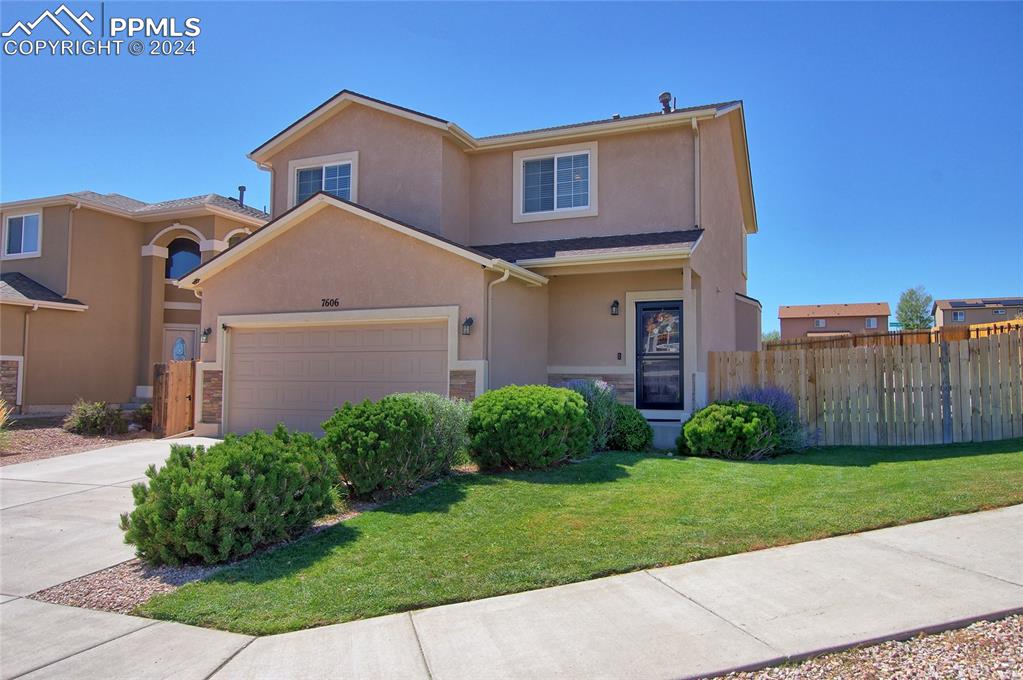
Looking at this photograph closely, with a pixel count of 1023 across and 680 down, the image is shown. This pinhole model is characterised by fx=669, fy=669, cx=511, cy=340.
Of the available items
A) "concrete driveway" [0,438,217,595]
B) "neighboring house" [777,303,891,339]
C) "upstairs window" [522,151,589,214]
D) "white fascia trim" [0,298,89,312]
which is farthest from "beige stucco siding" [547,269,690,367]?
"neighboring house" [777,303,891,339]

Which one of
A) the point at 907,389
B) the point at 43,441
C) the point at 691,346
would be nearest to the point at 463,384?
the point at 691,346

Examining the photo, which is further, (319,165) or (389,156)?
(319,165)

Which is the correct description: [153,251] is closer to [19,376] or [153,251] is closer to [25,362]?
[25,362]

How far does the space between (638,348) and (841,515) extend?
729cm

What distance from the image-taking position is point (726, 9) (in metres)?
12.0

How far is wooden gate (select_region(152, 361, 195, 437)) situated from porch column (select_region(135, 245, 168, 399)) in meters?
8.76

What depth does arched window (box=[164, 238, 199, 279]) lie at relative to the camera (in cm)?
2352

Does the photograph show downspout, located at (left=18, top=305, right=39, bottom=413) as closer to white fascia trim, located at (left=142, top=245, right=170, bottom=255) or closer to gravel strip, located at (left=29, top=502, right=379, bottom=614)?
white fascia trim, located at (left=142, top=245, right=170, bottom=255)

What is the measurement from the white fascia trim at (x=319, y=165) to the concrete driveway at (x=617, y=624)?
449 inches

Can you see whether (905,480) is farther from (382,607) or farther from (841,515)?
(382,607)

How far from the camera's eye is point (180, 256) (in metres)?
23.6

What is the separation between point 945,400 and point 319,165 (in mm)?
14267

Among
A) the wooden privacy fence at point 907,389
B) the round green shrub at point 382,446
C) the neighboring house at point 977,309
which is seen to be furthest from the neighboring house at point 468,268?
the neighboring house at point 977,309

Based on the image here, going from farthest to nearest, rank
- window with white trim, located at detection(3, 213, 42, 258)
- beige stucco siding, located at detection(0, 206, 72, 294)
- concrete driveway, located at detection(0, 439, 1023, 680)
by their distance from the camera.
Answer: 1. window with white trim, located at detection(3, 213, 42, 258)
2. beige stucco siding, located at detection(0, 206, 72, 294)
3. concrete driveway, located at detection(0, 439, 1023, 680)
